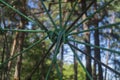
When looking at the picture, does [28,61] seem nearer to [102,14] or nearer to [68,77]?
[68,77]

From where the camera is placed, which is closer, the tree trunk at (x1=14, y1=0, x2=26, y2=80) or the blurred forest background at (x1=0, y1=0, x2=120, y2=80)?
the blurred forest background at (x1=0, y1=0, x2=120, y2=80)

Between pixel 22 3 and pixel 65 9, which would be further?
pixel 65 9

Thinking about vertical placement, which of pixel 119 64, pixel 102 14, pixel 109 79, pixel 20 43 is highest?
pixel 102 14

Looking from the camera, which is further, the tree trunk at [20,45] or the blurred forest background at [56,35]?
the tree trunk at [20,45]

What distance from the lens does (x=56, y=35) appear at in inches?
128

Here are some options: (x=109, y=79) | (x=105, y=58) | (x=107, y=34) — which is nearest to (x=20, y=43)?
(x=107, y=34)

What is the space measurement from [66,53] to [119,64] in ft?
16.5

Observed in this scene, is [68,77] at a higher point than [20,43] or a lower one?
lower

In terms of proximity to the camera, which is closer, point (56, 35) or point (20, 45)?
point (56, 35)

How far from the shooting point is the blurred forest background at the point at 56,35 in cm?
316

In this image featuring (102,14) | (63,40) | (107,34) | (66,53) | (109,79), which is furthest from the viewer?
(109,79)

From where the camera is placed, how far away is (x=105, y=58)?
102 ft

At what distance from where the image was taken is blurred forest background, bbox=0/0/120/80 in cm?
316

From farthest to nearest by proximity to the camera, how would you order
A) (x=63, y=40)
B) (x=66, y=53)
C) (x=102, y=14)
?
(x=66, y=53) < (x=102, y=14) < (x=63, y=40)
